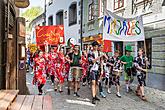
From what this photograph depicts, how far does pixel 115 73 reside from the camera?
36.1ft

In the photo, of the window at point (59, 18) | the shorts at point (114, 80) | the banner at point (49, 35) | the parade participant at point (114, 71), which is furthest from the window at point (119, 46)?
the window at point (59, 18)

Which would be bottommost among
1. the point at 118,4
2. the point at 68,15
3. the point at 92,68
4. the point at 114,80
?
the point at 114,80

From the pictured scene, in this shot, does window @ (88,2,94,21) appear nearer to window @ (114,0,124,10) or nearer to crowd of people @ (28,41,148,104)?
window @ (114,0,124,10)

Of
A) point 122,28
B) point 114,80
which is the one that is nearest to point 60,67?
point 114,80

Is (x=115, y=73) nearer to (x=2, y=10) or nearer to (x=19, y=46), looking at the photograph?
(x=19, y=46)

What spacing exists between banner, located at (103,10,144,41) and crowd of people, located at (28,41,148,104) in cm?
54

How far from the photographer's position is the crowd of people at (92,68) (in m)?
9.48

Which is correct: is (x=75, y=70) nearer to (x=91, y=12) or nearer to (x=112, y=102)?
(x=112, y=102)

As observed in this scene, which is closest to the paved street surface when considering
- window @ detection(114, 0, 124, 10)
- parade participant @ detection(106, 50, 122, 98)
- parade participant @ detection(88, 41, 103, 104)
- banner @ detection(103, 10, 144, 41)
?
parade participant @ detection(106, 50, 122, 98)

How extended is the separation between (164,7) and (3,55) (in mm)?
7203

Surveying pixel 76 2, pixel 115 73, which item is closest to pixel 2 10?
pixel 115 73

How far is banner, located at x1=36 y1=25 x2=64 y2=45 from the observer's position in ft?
56.7

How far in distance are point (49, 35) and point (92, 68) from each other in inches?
329

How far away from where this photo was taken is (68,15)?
2686cm
